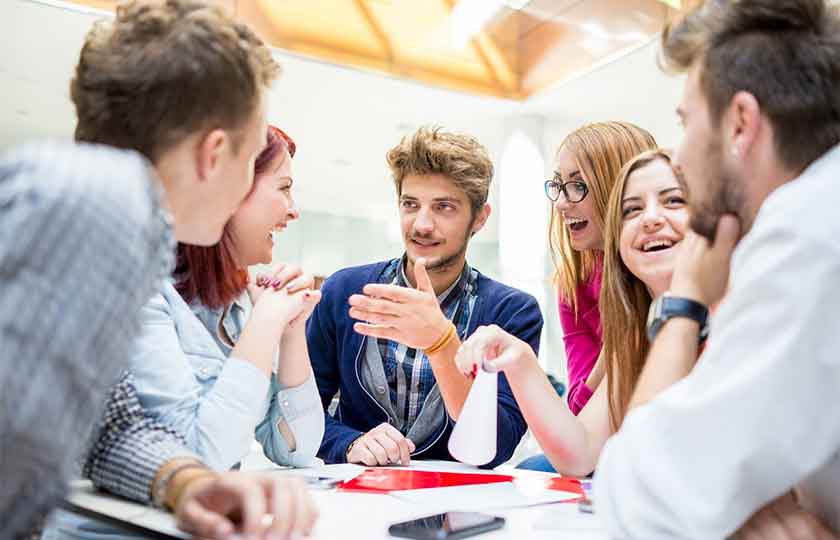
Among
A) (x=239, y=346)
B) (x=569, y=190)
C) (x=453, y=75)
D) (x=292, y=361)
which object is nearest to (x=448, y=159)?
(x=569, y=190)

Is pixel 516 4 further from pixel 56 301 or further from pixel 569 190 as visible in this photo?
pixel 56 301

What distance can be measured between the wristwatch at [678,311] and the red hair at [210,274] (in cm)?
98

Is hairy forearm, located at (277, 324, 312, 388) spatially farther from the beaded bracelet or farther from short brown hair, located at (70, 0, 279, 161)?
short brown hair, located at (70, 0, 279, 161)

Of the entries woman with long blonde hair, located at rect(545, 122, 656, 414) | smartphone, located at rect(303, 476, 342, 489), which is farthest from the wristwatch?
woman with long blonde hair, located at rect(545, 122, 656, 414)

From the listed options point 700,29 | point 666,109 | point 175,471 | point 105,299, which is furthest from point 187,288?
point 666,109

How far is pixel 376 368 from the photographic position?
220 centimetres

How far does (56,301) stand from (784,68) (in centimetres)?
95

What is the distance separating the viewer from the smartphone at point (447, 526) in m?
0.92

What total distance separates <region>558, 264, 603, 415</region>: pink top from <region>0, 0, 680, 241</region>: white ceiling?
2597 mm

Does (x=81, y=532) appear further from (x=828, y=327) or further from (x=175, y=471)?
(x=828, y=327)

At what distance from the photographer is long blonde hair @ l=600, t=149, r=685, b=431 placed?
168 cm

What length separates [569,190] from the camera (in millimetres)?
2580

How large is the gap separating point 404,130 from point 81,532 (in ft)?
19.8

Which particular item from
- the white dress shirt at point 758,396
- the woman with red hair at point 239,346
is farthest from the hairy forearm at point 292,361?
the white dress shirt at point 758,396
